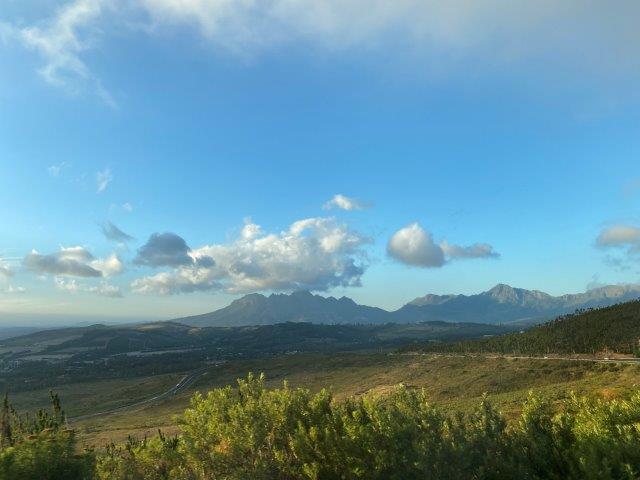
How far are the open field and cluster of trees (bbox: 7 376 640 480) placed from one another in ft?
26.6

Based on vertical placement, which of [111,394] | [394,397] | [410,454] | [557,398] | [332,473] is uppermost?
[394,397]

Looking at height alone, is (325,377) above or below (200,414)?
below

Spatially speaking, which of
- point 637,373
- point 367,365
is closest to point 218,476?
point 637,373

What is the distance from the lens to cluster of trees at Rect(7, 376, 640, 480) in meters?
17.1

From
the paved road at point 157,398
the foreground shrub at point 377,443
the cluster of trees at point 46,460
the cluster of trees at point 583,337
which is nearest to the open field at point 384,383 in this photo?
the paved road at point 157,398

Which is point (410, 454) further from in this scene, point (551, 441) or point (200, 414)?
point (200, 414)

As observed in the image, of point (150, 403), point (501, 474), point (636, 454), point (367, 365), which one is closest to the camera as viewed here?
point (636, 454)

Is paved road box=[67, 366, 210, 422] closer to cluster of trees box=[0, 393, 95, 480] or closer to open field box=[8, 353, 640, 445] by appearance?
open field box=[8, 353, 640, 445]

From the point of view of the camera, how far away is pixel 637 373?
69.1m

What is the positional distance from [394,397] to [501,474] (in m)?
5.37

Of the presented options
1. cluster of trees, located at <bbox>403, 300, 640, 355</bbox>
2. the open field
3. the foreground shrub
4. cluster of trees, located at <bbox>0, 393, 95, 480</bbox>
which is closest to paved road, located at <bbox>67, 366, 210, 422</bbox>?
the open field

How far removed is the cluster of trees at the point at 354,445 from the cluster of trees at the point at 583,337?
9213 centimetres

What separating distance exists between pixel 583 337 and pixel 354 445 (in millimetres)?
119898

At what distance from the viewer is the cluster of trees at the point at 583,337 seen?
10512 centimetres
